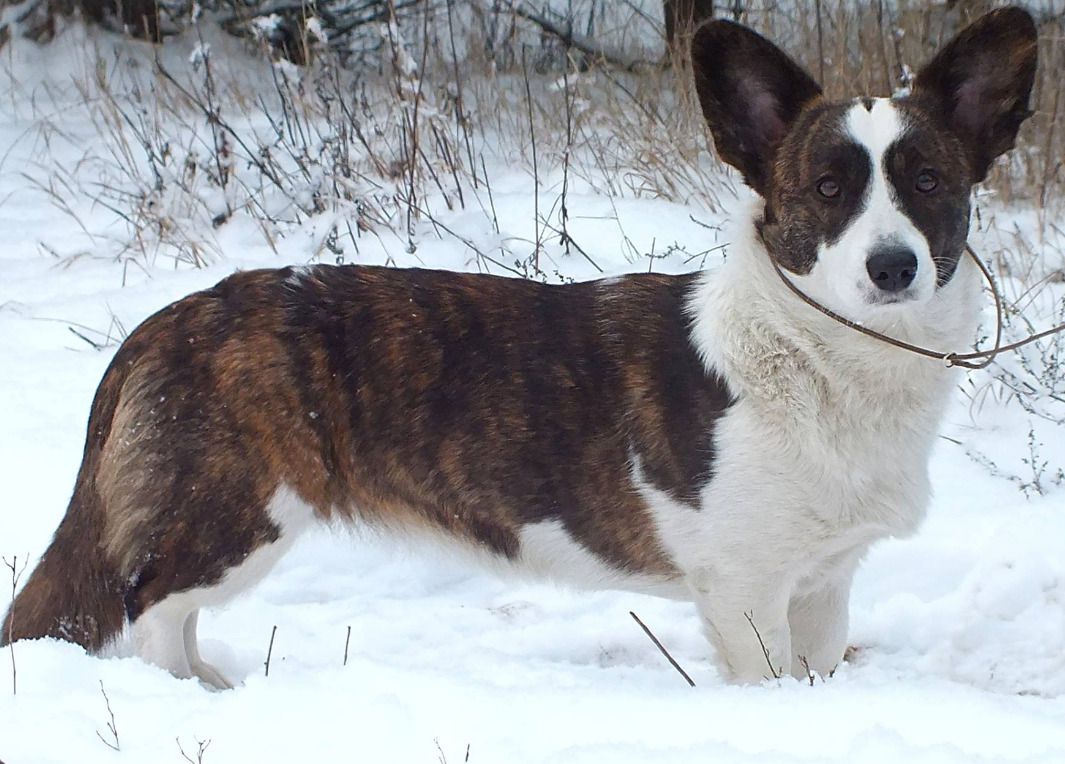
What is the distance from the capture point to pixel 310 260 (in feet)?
19.4

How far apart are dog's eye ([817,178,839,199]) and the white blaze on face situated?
81 millimetres

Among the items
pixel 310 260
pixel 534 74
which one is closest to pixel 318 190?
pixel 310 260

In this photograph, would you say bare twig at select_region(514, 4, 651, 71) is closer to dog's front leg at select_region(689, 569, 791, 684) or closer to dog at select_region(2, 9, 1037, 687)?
dog at select_region(2, 9, 1037, 687)

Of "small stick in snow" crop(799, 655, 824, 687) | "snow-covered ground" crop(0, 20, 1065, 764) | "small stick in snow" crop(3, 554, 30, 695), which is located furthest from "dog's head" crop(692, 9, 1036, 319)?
"small stick in snow" crop(3, 554, 30, 695)

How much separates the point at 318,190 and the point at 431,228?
2.30ft

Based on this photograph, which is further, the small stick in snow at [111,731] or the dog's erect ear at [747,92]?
the dog's erect ear at [747,92]

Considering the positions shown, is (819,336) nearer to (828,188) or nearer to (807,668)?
(828,188)

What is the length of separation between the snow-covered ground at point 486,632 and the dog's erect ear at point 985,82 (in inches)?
52.5

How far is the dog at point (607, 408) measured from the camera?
117 inches

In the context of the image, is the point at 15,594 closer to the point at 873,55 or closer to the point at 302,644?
the point at 302,644

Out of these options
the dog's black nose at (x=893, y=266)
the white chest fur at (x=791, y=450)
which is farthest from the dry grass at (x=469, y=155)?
the dog's black nose at (x=893, y=266)

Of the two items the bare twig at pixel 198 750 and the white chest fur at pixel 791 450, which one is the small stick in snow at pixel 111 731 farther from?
the white chest fur at pixel 791 450

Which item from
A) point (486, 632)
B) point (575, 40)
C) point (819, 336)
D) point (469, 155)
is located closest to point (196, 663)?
point (486, 632)

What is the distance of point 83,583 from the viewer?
3.06 metres
